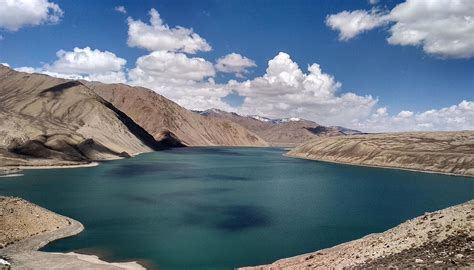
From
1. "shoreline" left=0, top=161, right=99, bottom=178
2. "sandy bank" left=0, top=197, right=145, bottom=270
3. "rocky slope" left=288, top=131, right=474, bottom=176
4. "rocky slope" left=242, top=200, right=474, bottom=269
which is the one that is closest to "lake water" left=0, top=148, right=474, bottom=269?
"sandy bank" left=0, top=197, right=145, bottom=270

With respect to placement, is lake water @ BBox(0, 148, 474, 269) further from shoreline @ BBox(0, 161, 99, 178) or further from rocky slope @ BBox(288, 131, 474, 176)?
rocky slope @ BBox(288, 131, 474, 176)

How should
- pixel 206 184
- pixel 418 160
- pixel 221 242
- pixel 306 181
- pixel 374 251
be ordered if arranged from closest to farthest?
1. pixel 374 251
2. pixel 221 242
3. pixel 206 184
4. pixel 306 181
5. pixel 418 160

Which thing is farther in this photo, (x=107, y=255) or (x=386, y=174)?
(x=386, y=174)

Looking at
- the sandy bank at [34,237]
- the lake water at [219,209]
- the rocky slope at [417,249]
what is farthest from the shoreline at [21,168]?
the rocky slope at [417,249]

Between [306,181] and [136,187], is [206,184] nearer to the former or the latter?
[136,187]

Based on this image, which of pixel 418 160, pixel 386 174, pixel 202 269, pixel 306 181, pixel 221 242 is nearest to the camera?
pixel 202 269

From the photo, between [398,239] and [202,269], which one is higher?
[398,239]

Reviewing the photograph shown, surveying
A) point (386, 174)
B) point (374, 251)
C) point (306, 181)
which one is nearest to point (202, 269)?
point (374, 251)

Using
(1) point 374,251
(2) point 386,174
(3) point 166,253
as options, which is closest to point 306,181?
(2) point 386,174
